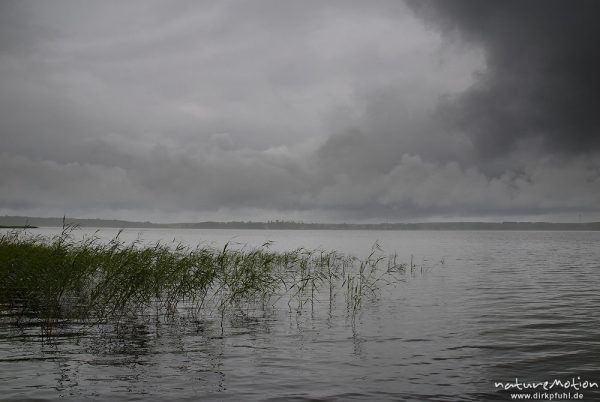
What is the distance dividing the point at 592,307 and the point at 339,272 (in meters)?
21.2

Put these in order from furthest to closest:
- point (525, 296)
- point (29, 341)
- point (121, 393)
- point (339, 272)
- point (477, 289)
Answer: point (339, 272), point (477, 289), point (525, 296), point (29, 341), point (121, 393)

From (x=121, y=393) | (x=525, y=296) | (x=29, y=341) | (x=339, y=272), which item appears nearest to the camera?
(x=121, y=393)

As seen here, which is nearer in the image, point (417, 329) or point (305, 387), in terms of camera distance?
point (305, 387)

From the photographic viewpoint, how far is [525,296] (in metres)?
28.6

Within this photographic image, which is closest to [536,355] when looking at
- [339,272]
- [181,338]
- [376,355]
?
[376,355]

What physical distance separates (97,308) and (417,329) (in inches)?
543

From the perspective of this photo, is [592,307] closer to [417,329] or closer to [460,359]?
[417,329]

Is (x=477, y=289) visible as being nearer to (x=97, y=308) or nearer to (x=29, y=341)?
(x=97, y=308)

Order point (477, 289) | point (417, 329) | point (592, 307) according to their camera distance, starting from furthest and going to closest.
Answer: point (477, 289) < point (592, 307) < point (417, 329)

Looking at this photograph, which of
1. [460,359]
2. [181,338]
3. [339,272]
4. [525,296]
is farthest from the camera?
[339,272]

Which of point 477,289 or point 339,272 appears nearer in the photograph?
point 477,289

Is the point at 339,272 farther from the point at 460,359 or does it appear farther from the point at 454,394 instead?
the point at 454,394

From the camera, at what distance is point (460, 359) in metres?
14.5

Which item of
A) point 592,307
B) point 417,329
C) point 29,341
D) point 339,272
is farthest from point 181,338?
point 339,272
